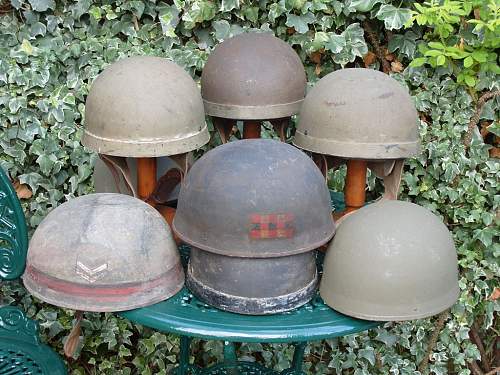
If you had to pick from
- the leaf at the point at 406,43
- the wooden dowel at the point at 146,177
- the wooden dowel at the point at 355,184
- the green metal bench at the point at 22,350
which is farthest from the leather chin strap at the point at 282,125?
the green metal bench at the point at 22,350

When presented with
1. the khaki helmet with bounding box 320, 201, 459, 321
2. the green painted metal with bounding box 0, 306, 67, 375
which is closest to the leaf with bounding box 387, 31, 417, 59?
the khaki helmet with bounding box 320, 201, 459, 321

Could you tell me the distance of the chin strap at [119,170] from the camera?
1.90m

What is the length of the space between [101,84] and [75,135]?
0.94 m

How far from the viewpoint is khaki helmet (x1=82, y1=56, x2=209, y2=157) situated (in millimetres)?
1769

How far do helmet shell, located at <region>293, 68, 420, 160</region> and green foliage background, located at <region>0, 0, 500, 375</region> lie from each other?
728 millimetres

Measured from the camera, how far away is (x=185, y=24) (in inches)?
104

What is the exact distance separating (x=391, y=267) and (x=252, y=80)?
30.0 inches

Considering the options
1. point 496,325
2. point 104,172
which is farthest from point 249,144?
point 496,325

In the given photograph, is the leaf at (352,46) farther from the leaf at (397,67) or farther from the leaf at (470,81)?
the leaf at (470,81)

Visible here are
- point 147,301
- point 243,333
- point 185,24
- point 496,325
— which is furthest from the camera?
point 496,325

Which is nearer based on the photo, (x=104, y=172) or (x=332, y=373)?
(x=104, y=172)

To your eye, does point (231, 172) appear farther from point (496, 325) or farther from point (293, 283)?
point (496, 325)

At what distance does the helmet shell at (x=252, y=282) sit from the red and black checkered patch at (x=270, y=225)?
0.21 feet

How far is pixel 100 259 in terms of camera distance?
152 cm
